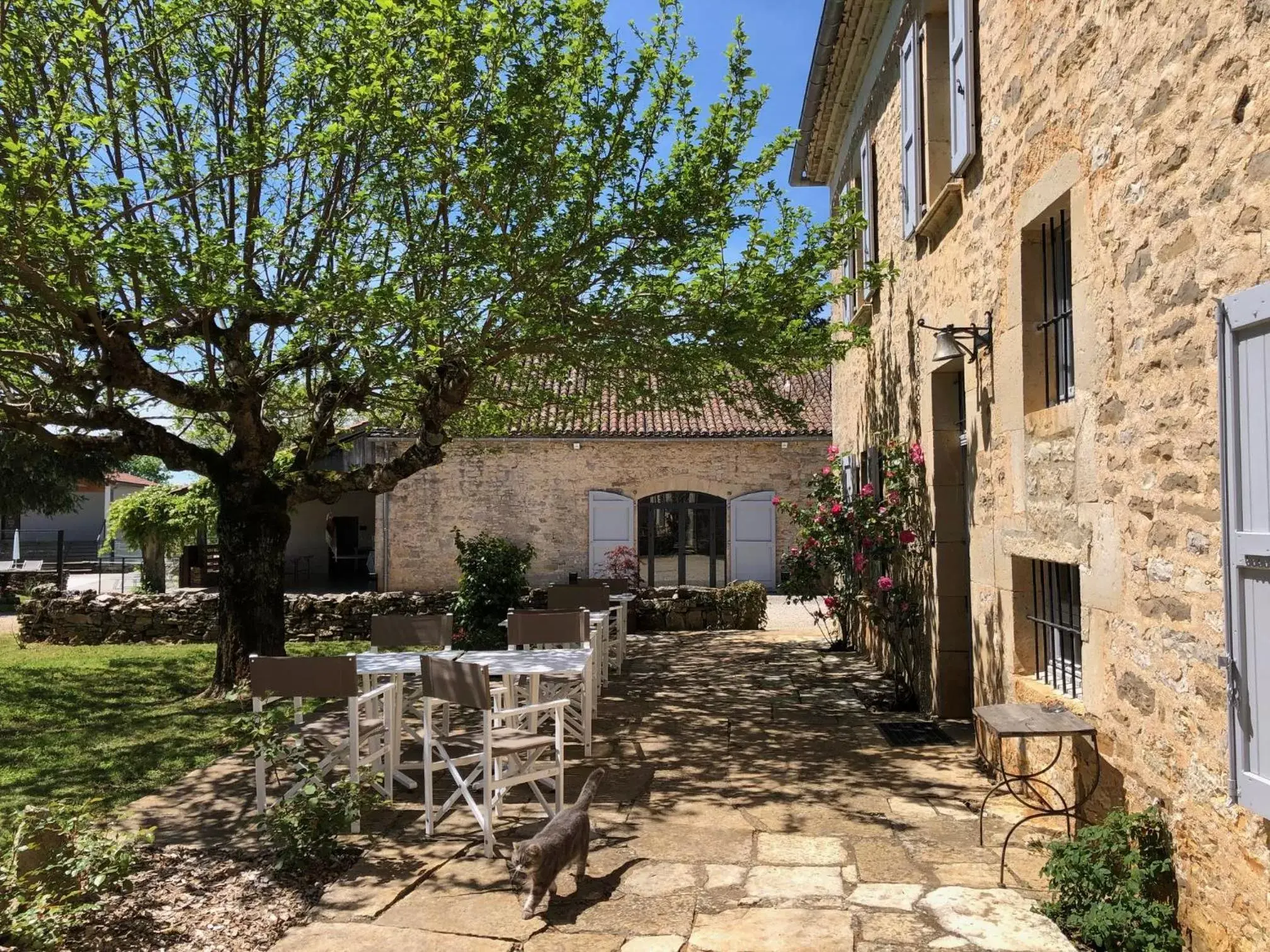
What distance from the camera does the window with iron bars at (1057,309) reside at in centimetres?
464

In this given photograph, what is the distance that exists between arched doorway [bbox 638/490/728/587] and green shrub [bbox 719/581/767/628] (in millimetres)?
5275


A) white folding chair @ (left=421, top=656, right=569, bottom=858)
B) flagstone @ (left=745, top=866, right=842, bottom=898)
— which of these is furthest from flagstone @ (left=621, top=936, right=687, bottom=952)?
white folding chair @ (left=421, top=656, right=569, bottom=858)

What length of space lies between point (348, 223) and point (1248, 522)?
23.1 feet

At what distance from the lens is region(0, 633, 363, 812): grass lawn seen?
18.6 ft

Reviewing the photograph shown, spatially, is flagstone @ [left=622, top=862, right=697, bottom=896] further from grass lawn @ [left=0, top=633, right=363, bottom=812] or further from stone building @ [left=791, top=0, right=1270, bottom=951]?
grass lawn @ [left=0, top=633, right=363, bottom=812]

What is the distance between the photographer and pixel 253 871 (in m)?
4.00

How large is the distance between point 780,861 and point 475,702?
151 cm

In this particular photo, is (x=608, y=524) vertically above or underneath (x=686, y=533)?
above

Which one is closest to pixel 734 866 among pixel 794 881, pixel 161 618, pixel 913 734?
pixel 794 881

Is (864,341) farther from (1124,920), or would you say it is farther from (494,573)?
(1124,920)

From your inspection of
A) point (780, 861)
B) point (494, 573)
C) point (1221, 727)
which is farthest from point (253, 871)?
point (494, 573)

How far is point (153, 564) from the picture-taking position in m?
18.1

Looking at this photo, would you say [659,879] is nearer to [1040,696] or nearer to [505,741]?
[505,741]

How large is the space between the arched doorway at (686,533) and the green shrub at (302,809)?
13.8 meters
